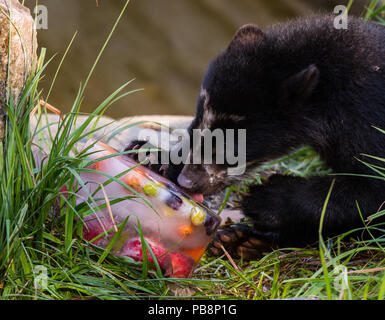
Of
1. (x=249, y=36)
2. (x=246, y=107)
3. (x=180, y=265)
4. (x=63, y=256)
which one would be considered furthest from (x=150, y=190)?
(x=249, y=36)

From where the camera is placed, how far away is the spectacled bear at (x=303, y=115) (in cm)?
371

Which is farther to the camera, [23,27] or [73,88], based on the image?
[73,88]

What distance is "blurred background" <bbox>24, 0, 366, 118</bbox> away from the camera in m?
9.64

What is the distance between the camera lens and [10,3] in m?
2.93

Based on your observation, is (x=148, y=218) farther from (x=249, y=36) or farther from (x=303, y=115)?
(x=249, y=36)

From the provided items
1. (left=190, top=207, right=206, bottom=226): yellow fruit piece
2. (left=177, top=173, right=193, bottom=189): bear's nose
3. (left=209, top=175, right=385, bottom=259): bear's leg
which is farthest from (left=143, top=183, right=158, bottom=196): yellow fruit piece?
(left=209, top=175, right=385, bottom=259): bear's leg

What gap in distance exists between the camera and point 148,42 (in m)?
10.1

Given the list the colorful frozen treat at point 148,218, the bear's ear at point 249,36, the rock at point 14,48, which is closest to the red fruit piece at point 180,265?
the colorful frozen treat at point 148,218

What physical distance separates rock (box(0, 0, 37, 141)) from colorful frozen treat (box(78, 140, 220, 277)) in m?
0.55

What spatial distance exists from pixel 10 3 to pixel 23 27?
16 centimetres

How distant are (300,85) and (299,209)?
873 mm

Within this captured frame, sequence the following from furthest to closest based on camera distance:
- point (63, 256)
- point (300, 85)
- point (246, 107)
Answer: point (246, 107)
point (300, 85)
point (63, 256)
